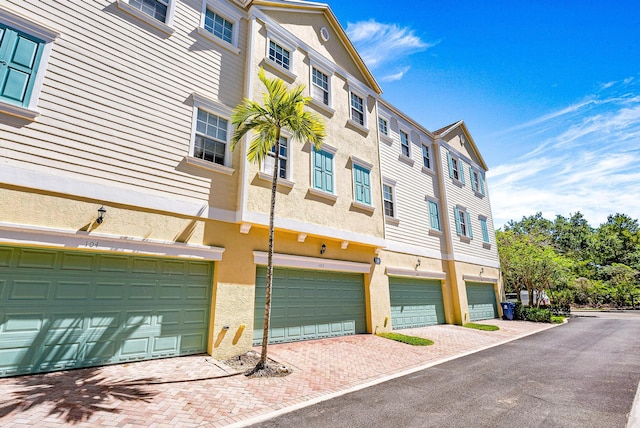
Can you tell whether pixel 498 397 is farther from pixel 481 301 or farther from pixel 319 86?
pixel 481 301

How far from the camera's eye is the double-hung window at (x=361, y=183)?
12.7 m

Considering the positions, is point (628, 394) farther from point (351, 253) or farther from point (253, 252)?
point (253, 252)

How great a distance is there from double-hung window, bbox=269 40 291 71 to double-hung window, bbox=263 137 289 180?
10.2 feet

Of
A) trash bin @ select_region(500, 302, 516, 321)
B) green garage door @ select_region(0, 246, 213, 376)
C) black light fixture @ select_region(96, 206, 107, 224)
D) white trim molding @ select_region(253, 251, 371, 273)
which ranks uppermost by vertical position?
black light fixture @ select_region(96, 206, 107, 224)

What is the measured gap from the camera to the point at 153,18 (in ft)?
27.8

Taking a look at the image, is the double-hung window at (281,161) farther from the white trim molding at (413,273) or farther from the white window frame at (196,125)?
the white trim molding at (413,273)

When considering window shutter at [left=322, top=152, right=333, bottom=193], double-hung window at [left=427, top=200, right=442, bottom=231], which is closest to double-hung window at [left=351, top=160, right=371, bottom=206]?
window shutter at [left=322, top=152, right=333, bottom=193]

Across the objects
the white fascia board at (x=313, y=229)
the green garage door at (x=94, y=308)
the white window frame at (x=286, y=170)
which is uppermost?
the white window frame at (x=286, y=170)

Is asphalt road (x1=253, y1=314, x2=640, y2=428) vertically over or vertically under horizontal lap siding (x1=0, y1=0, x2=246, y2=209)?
under

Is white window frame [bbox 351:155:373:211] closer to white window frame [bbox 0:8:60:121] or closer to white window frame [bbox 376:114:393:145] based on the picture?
white window frame [bbox 376:114:393:145]

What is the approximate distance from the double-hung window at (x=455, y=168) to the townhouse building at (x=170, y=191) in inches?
325

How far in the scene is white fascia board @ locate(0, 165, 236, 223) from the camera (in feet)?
19.5

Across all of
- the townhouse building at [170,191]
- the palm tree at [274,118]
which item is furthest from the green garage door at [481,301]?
the palm tree at [274,118]

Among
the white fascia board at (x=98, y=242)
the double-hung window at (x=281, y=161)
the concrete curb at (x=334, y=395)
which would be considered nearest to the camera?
the concrete curb at (x=334, y=395)
